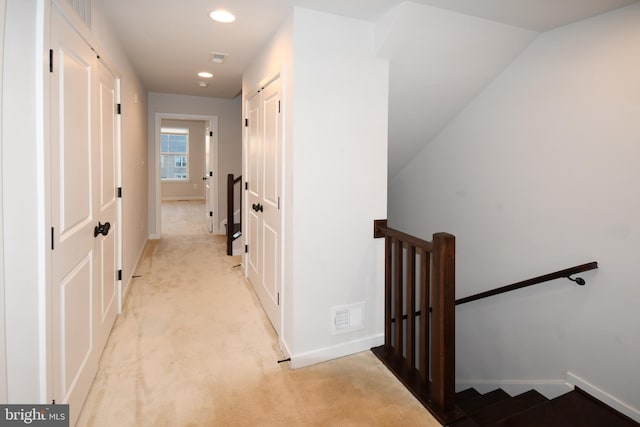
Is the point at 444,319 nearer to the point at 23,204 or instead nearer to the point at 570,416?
the point at 570,416

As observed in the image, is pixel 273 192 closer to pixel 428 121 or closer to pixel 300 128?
pixel 300 128

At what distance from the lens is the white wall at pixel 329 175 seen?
7.95ft

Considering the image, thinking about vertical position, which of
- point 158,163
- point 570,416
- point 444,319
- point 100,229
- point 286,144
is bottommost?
point 570,416

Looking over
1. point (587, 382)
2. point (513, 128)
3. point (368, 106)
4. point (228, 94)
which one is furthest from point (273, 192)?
point (228, 94)

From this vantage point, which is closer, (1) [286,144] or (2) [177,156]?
(1) [286,144]

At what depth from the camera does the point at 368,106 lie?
102 inches

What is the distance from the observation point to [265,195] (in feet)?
10.7

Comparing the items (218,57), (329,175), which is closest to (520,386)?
(329,175)

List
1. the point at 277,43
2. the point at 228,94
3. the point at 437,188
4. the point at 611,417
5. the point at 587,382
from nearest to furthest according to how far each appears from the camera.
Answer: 1. the point at 611,417
2. the point at 587,382
3. the point at 277,43
4. the point at 437,188
5. the point at 228,94

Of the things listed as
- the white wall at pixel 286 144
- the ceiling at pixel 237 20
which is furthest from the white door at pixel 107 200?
the white wall at pixel 286 144

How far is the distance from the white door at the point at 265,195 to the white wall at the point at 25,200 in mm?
1492

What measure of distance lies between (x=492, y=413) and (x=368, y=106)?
2.25 metres

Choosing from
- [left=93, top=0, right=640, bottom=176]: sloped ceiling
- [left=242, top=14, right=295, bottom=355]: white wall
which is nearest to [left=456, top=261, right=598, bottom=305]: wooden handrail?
[left=93, top=0, right=640, bottom=176]: sloped ceiling

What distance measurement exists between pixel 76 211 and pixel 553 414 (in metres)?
2.91
